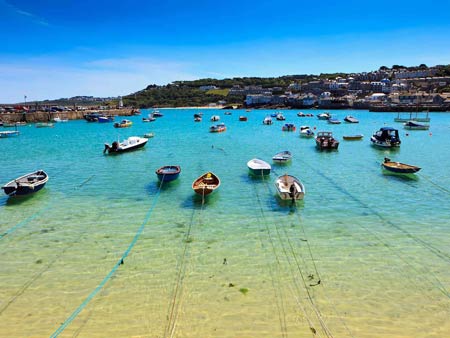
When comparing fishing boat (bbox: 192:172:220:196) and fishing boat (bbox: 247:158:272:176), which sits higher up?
fishing boat (bbox: 192:172:220:196)

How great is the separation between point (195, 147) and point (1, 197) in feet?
96.0

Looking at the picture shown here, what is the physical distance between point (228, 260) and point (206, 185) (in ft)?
31.0

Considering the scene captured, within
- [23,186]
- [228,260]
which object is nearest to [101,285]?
[228,260]

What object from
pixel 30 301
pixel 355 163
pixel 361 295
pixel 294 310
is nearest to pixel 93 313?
pixel 30 301

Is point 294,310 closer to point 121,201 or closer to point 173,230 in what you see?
point 173,230

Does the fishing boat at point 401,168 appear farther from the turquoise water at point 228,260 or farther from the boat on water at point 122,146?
the boat on water at point 122,146

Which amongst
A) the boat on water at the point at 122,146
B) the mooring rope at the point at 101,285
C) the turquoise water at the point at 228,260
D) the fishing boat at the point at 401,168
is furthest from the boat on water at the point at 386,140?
the mooring rope at the point at 101,285

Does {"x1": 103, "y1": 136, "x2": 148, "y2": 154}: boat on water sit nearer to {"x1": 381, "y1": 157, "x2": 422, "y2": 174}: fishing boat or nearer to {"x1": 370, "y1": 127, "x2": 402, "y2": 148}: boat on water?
{"x1": 381, "y1": 157, "x2": 422, "y2": 174}: fishing boat

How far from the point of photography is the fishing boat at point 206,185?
832 inches

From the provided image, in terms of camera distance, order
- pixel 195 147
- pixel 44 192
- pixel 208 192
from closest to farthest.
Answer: pixel 208 192 → pixel 44 192 → pixel 195 147

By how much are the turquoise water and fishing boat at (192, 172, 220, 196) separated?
71 centimetres

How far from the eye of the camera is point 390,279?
39.2ft

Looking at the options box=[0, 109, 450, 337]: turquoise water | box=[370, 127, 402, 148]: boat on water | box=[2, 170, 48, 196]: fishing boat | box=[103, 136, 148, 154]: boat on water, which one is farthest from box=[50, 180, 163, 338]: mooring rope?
box=[370, 127, 402, 148]: boat on water

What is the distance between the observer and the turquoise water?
9.87m
